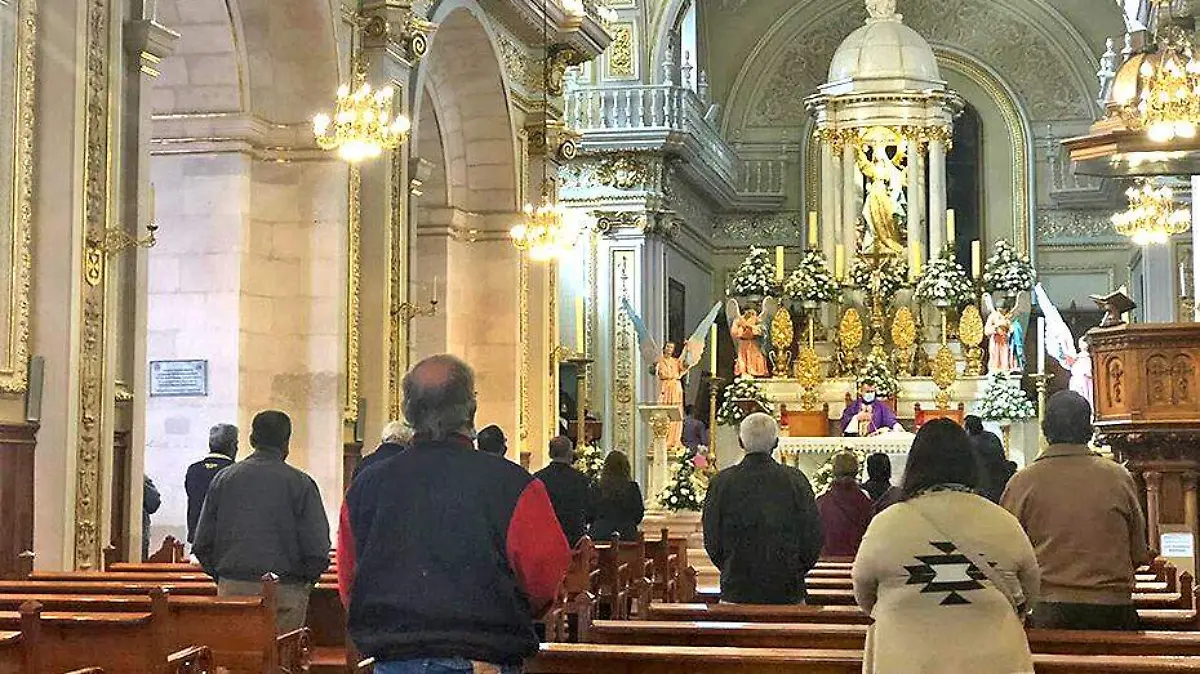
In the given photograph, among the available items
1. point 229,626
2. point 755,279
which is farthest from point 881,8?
point 229,626

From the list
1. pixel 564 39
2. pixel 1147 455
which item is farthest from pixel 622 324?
pixel 1147 455

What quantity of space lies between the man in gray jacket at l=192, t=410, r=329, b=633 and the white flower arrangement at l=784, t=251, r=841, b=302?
60.5 ft

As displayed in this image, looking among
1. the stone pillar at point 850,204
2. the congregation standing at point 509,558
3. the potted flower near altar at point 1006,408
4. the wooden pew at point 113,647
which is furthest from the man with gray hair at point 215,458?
the stone pillar at point 850,204

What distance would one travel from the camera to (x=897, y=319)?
26.0m

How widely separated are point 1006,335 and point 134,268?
625 inches

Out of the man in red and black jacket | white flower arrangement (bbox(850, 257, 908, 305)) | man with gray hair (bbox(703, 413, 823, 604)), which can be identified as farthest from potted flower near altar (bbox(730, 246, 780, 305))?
the man in red and black jacket

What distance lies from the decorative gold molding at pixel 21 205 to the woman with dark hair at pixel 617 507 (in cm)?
450

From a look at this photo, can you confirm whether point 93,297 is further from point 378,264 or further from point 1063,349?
point 1063,349

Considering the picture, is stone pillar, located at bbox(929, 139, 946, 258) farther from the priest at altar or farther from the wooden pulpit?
the wooden pulpit

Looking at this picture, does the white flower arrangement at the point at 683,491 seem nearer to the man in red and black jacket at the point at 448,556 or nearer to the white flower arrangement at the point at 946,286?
the white flower arrangement at the point at 946,286

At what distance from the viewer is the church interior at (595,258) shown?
10.3 metres

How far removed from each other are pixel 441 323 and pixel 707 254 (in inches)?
530

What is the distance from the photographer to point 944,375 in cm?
2489

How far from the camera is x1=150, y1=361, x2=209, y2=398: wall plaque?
14.3 meters
